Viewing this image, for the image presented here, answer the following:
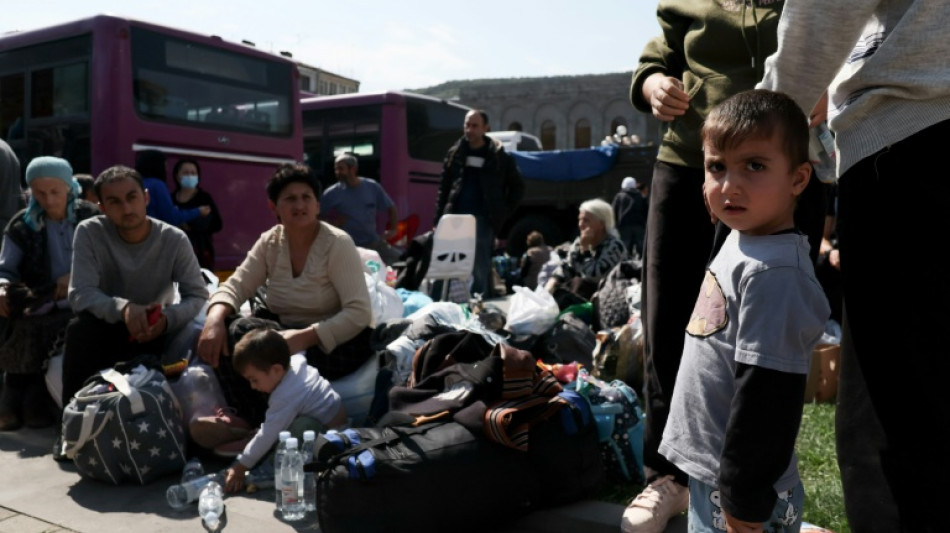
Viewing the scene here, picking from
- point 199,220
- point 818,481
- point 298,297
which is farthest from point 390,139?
point 818,481

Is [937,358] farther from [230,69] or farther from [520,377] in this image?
[230,69]

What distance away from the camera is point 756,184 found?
1.79 metres

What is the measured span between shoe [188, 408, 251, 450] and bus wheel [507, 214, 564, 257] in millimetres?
10773

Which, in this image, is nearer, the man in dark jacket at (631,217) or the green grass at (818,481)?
the green grass at (818,481)

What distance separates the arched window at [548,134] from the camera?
36844mm

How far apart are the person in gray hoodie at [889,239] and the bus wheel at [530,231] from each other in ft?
42.0

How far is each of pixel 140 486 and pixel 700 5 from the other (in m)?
3.06

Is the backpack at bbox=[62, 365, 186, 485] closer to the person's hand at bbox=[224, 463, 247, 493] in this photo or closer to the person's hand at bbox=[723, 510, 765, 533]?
the person's hand at bbox=[224, 463, 247, 493]

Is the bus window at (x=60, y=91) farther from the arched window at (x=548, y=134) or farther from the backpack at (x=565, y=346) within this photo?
the arched window at (x=548, y=134)

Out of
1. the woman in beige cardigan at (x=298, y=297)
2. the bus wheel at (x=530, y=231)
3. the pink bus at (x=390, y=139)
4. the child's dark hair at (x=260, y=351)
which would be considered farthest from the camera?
the bus wheel at (x=530, y=231)

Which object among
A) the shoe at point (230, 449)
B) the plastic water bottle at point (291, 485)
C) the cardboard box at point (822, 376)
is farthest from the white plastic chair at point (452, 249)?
the plastic water bottle at point (291, 485)

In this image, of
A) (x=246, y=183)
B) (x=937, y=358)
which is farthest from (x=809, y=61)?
(x=246, y=183)

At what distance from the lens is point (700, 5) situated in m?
2.57

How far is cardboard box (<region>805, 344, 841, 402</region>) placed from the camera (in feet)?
15.4
